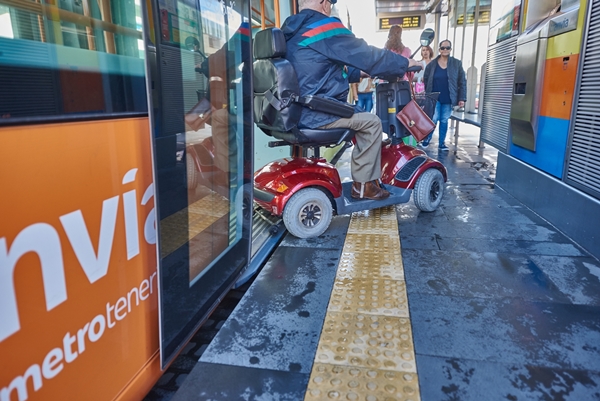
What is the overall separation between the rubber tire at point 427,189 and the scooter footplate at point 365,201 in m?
0.11

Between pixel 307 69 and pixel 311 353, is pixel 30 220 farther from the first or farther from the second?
pixel 307 69

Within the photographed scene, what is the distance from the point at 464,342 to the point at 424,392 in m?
0.42

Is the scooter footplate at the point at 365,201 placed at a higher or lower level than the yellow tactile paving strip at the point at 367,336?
higher

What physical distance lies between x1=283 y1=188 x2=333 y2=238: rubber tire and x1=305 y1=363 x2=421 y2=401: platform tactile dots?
1539 millimetres

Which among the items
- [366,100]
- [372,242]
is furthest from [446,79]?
[372,242]

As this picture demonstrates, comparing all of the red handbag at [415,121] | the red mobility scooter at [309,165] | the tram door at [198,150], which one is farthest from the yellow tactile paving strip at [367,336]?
the red handbag at [415,121]

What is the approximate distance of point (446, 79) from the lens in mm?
6805

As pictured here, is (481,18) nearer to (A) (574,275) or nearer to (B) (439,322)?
(A) (574,275)

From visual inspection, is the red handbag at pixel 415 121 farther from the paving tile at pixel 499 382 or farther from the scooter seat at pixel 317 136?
the paving tile at pixel 499 382

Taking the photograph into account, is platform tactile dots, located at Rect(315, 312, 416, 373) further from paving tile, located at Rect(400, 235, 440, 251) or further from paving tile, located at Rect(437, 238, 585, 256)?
→ paving tile, located at Rect(437, 238, 585, 256)

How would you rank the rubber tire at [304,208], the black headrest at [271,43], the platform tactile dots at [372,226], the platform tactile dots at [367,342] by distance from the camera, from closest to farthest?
1. the platform tactile dots at [367,342]
2. the black headrest at [271,43]
3. the rubber tire at [304,208]
4. the platform tactile dots at [372,226]

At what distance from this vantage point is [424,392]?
1559 millimetres

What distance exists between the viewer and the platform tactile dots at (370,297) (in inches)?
84.9

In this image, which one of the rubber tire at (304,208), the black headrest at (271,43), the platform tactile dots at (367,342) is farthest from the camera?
the rubber tire at (304,208)
